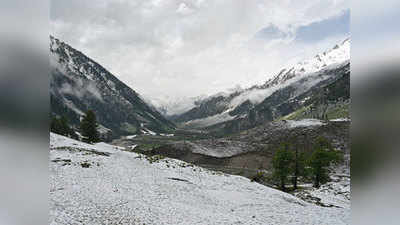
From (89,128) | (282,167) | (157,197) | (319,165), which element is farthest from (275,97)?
(157,197)

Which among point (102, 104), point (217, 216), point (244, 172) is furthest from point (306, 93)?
point (217, 216)

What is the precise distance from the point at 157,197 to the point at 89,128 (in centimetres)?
1695

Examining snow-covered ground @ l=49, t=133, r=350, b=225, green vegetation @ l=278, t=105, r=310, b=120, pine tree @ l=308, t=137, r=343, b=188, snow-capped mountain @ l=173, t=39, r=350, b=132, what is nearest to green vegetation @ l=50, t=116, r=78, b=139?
snow-covered ground @ l=49, t=133, r=350, b=225

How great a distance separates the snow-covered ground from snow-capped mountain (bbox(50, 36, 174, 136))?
244 ft

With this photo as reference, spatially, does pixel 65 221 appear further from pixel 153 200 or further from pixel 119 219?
pixel 153 200

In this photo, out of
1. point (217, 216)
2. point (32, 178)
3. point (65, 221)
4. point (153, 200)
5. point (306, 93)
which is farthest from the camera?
point (306, 93)

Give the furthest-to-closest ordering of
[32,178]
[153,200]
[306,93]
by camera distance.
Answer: [306,93]
[153,200]
[32,178]

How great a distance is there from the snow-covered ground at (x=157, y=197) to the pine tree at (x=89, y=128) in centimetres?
1030

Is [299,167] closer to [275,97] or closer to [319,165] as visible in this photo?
[319,165]

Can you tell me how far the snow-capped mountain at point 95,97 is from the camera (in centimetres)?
8870

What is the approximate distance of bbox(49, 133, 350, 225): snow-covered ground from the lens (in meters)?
7.06

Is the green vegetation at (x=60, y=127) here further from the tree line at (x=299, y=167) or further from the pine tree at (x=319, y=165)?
the pine tree at (x=319, y=165)

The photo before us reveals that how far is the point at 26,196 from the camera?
3.54 m

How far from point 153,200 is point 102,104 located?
92.7m
